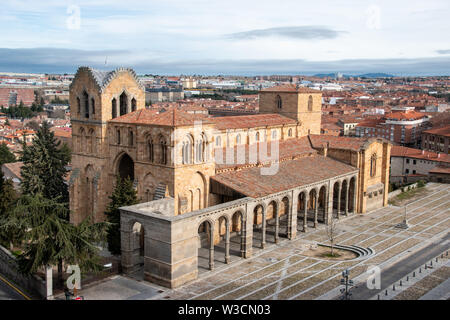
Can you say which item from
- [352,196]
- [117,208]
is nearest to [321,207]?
[352,196]

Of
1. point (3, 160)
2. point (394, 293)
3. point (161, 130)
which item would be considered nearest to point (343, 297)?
point (394, 293)

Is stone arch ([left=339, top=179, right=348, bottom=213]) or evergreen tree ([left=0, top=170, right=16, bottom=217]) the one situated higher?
evergreen tree ([left=0, top=170, right=16, bottom=217])

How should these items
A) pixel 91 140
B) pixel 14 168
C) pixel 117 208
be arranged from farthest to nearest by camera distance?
1. pixel 14 168
2. pixel 91 140
3. pixel 117 208

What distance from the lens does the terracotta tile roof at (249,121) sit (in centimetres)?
5141

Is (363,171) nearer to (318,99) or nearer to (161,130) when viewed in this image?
(318,99)

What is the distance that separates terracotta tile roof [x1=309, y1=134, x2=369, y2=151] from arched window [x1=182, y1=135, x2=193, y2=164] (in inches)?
830

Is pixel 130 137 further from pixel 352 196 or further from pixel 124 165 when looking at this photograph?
pixel 352 196

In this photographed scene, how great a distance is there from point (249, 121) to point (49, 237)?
90.7ft

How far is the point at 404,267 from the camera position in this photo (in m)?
39.5

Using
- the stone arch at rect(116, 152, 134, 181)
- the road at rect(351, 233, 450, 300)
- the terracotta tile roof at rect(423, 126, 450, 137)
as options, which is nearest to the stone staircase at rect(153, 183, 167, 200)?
the stone arch at rect(116, 152, 134, 181)

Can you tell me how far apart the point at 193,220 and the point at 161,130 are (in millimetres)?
9416

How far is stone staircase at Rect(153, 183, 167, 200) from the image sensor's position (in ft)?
133

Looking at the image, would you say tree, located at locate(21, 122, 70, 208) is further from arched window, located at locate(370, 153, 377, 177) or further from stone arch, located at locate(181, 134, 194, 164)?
arched window, located at locate(370, 153, 377, 177)

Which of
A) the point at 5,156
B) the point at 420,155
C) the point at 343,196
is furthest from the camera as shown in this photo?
the point at 420,155
